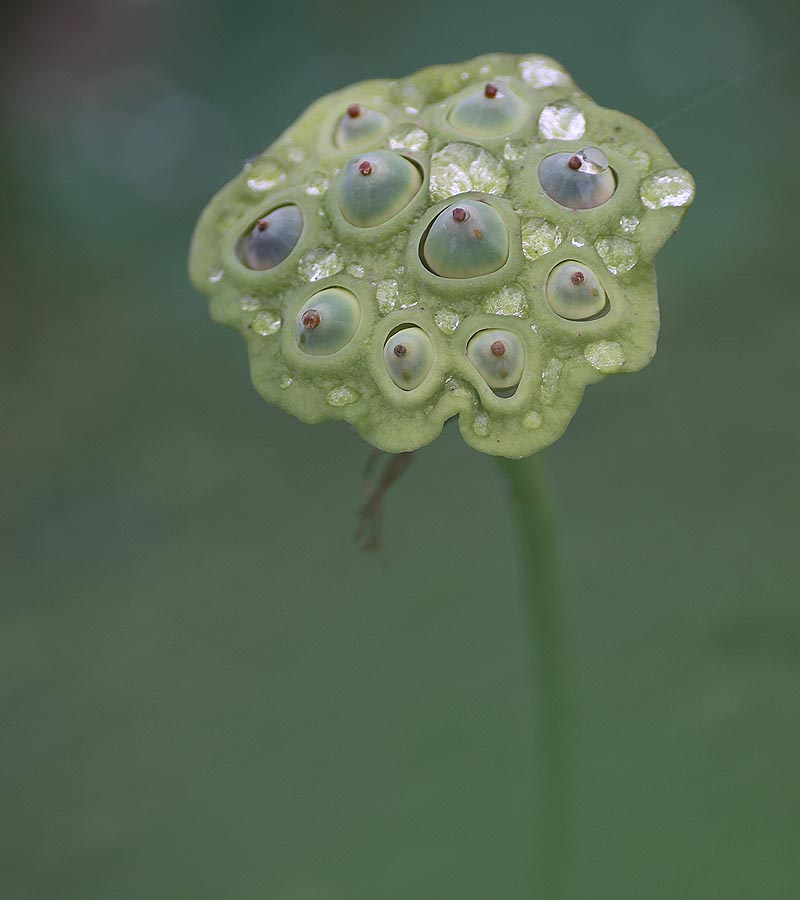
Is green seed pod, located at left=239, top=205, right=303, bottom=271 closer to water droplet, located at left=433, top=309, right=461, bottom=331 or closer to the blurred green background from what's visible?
water droplet, located at left=433, top=309, right=461, bottom=331

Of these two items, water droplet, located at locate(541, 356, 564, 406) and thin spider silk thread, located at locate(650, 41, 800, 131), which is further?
thin spider silk thread, located at locate(650, 41, 800, 131)

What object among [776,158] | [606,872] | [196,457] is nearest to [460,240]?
[606,872]

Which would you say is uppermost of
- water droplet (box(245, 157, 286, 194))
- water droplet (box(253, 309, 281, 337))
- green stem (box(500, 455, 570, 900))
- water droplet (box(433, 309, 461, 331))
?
water droplet (box(245, 157, 286, 194))

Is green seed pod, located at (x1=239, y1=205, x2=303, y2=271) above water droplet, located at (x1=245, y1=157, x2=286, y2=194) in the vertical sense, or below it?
below

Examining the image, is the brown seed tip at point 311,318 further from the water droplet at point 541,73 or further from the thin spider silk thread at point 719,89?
the thin spider silk thread at point 719,89

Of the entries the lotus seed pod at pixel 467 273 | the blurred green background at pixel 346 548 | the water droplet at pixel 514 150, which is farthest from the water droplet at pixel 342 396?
the blurred green background at pixel 346 548

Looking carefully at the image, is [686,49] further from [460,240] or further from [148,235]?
[460,240]

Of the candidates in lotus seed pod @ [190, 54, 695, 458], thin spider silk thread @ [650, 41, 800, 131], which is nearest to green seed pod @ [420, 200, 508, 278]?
lotus seed pod @ [190, 54, 695, 458]
